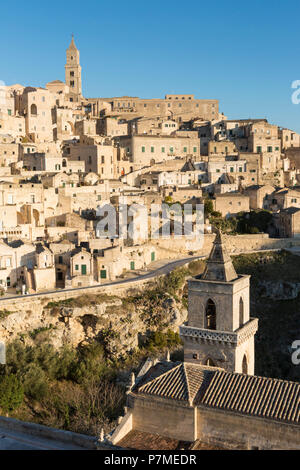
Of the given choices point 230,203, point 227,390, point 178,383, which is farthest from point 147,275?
point 227,390

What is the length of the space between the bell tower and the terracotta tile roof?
2804 mm

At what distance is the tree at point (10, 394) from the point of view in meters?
25.2

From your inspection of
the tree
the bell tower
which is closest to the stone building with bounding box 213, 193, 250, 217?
the tree

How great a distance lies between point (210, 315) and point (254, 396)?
4.81 metres

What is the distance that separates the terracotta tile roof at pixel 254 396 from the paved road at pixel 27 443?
3.94 meters

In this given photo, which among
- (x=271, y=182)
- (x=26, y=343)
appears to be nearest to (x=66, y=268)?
(x=26, y=343)

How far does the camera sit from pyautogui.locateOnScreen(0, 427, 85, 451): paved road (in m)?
15.0

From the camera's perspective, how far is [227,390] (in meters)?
14.8

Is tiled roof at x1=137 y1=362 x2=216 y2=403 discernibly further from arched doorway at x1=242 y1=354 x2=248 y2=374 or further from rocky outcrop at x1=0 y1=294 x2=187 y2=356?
rocky outcrop at x1=0 y1=294 x2=187 y2=356

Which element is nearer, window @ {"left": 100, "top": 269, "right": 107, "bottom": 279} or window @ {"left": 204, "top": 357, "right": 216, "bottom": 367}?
window @ {"left": 204, "top": 357, "right": 216, "bottom": 367}

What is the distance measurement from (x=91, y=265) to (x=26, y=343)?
7186 millimetres

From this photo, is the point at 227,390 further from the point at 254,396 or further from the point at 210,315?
the point at 210,315
